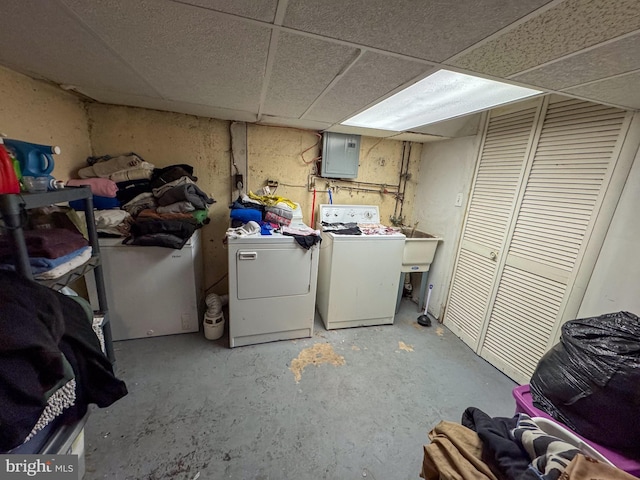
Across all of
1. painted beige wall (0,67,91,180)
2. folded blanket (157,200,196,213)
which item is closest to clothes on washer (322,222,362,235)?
folded blanket (157,200,196,213)

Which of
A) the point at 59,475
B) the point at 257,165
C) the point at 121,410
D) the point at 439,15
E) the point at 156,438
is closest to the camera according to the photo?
the point at 439,15

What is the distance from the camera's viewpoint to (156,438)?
1422 millimetres

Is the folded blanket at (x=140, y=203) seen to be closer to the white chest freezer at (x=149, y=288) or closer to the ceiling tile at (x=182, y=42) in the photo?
the white chest freezer at (x=149, y=288)

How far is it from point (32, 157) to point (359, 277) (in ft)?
7.68

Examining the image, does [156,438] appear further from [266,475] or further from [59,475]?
[266,475]

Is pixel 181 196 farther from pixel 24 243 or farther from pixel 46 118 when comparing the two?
pixel 24 243

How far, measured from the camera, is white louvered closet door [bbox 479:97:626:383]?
1.54 m

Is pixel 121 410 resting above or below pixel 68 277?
below

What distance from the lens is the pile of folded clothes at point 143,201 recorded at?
1.93 metres

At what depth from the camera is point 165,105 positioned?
81.5 inches

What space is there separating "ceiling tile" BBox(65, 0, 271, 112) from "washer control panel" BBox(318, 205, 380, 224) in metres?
1.51

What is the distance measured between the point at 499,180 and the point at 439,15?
181cm

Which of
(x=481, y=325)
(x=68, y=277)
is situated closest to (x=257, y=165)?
(x=68, y=277)

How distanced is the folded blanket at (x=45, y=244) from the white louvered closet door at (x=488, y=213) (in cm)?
293
